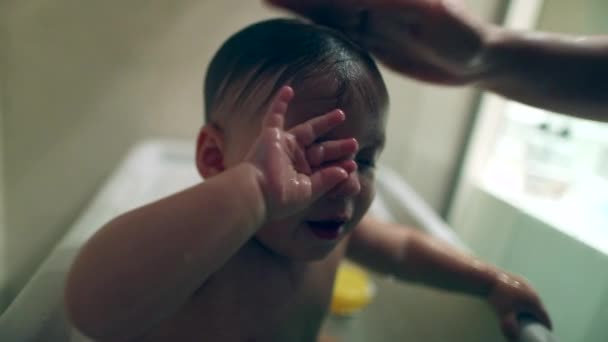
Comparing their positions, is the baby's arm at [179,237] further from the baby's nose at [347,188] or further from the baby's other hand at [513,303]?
the baby's other hand at [513,303]

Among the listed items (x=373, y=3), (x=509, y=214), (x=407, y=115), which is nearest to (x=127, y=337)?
(x=373, y=3)

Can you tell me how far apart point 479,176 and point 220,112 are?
598mm

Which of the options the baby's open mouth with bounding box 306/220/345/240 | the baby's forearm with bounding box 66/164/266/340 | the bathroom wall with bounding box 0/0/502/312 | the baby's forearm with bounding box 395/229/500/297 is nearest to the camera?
the baby's forearm with bounding box 66/164/266/340

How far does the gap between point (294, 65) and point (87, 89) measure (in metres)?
0.57

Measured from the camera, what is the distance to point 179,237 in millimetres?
308

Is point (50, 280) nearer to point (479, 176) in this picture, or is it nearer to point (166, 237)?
point (166, 237)

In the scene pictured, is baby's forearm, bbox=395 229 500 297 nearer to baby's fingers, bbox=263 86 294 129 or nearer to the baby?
the baby

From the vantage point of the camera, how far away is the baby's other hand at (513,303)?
1.56 ft

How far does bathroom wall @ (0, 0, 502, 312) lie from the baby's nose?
398 mm

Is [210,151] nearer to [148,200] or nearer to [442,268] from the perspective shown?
[148,200]

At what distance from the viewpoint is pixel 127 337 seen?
Result: 34cm

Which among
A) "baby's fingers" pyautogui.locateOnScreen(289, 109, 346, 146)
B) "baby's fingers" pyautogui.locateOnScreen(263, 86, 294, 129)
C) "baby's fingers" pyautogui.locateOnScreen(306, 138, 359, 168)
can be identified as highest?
"baby's fingers" pyautogui.locateOnScreen(263, 86, 294, 129)

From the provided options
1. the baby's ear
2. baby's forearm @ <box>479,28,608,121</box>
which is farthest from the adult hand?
the baby's ear

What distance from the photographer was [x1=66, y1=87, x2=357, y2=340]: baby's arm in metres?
0.31
